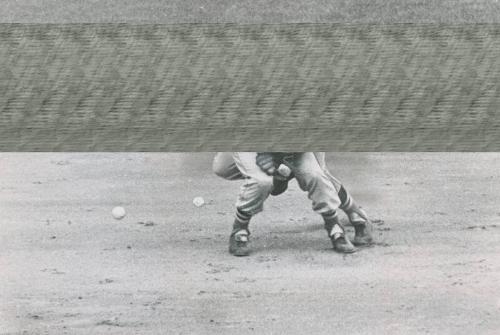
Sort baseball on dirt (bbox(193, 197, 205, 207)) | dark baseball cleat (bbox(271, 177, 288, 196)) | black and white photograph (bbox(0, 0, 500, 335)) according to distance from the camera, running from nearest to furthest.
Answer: black and white photograph (bbox(0, 0, 500, 335)), dark baseball cleat (bbox(271, 177, 288, 196)), baseball on dirt (bbox(193, 197, 205, 207))

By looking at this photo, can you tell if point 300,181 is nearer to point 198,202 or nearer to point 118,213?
point 198,202

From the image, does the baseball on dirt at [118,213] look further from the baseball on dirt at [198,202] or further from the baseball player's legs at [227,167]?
the baseball player's legs at [227,167]

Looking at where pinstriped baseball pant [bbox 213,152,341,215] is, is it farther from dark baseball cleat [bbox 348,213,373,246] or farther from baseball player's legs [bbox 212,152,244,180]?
dark baseball cleat [bbox 348,213,373,246]

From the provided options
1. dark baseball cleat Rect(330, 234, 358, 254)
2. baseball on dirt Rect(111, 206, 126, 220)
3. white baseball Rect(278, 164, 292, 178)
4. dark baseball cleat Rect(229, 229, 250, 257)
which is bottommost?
baseball on dirt Rect(111, 206, 126, 220)

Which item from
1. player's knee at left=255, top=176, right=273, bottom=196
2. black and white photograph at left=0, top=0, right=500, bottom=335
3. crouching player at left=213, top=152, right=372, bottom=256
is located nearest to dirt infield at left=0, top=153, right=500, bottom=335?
black and white photograph at left=0, top=0, right=500, bottom=335

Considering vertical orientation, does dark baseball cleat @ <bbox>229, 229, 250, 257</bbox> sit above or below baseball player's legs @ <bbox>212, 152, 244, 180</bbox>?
below

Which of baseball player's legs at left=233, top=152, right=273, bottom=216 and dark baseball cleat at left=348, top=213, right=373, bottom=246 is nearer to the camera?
baseball player's legs at left=233, top=152, right=273, bottom=216

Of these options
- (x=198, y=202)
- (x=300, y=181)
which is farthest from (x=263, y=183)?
(x=198, y=202)
